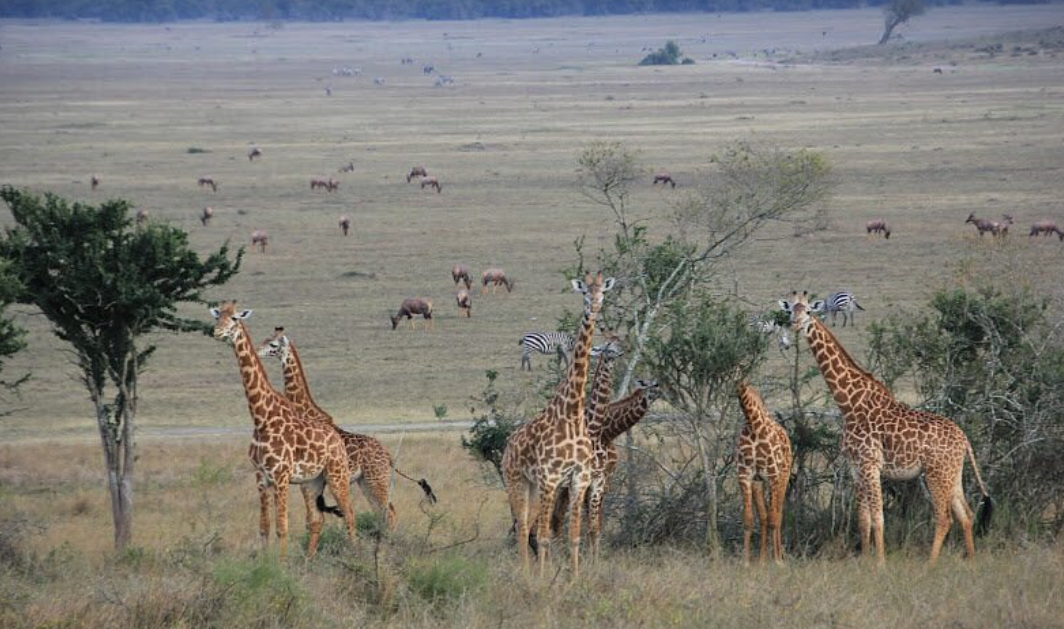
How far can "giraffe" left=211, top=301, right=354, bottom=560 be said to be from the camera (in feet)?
38.2

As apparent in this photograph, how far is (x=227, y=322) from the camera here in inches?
456

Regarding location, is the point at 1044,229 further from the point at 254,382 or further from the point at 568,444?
the point at 254,382

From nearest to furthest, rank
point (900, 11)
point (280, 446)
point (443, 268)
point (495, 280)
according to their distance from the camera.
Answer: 1. point (280, 446)
2. point (495, 280)
3. point (443, 268)
4. point (900, 11)

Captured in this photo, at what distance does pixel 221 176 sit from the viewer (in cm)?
6041

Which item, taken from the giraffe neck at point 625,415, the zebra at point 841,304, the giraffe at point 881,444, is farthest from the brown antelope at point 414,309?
the giraffe at point 881,444

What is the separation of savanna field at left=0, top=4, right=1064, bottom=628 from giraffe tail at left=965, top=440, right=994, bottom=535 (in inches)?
7.1

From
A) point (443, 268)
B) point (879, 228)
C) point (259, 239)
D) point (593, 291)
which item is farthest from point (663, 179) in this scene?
point (593, 291)

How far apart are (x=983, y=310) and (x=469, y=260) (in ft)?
91.0

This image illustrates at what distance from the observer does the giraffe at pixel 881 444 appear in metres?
11.2

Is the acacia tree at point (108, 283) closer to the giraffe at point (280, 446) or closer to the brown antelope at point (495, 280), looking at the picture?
the giraffe at point (280, 446)

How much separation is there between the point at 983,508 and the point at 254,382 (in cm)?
578

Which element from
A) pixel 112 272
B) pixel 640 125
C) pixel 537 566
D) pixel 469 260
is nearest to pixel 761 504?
pixel 537 566

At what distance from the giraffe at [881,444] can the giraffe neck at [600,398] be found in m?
1.44

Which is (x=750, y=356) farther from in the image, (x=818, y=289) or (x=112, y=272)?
(x=818, y=289)
